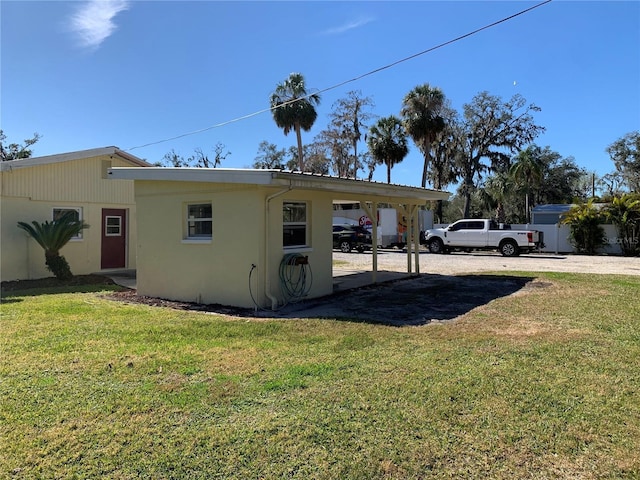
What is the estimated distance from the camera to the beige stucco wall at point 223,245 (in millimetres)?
8289

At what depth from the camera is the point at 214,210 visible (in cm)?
870

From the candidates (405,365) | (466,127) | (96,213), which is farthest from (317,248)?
(466,127)

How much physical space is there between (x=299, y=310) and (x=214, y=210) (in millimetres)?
2572

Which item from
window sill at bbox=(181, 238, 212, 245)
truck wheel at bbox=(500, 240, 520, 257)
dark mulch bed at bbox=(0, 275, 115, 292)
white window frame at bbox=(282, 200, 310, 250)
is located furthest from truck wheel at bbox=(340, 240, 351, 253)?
window sill at bbox=(181, 238, 212, 245)

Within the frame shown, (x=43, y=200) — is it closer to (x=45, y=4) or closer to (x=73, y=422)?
(x=45, y=4)

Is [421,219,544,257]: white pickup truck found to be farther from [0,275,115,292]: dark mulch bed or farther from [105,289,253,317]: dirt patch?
[105,289,253,317]: dirt patch

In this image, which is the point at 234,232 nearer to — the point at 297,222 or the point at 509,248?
the point at 297,222

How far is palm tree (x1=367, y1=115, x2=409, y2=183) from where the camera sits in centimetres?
3247

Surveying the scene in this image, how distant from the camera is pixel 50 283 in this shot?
39.5 feet

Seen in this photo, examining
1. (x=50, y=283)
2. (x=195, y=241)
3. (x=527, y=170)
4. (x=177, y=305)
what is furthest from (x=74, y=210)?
(x=527, y=170)

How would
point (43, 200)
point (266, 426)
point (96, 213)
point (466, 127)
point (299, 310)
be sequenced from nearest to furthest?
point (266, 426)
point (299, 310)
point (43, 200)
point (96, 213)
point (466, 127)

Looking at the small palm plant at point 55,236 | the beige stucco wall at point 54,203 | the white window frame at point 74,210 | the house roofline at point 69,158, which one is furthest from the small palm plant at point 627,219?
the small palm plant at point 55,236

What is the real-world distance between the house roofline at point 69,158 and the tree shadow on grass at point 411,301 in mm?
8746

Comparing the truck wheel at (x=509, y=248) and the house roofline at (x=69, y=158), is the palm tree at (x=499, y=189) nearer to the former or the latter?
the truck wheel at (x=509, y=248)
